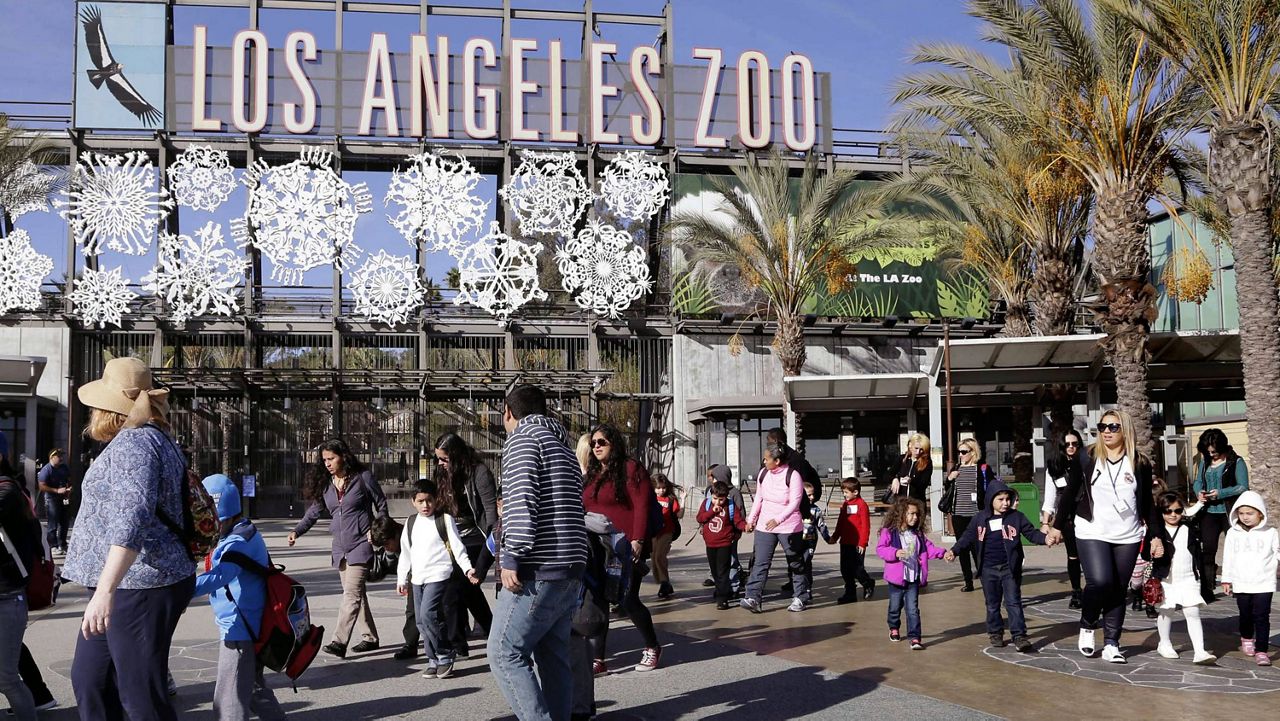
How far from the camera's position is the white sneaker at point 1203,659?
764cm

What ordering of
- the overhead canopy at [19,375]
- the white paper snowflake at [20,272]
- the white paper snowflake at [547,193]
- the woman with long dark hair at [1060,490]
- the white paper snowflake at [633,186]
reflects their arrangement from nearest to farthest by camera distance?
the woman with long dark hair at [1060,490], the overhead canopy at [19,375], the white paper snowflake at [20,272], the white paper snowflake at [547,193], the white paper snowflake at [633,186]

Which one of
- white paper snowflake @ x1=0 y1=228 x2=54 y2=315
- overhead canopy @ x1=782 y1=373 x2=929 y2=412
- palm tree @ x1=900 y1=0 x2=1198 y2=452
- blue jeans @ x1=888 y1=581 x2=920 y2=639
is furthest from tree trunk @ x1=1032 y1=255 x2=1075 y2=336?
white paper snowflake @ x1=0 y1=228 x2=54 y2=315

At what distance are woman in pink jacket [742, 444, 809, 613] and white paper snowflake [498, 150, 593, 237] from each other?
21.0 meters

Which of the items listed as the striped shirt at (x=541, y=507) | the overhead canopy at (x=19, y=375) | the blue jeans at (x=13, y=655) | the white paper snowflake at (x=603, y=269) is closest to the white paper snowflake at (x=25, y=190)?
the overhead canopy at (x=19, y=375)

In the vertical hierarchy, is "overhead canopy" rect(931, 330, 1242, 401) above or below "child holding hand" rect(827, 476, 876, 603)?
above

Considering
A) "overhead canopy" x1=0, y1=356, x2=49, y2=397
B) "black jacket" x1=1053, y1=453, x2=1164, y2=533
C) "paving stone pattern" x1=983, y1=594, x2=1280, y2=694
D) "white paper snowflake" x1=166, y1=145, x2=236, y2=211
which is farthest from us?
"white paper snowflake" x1=166, y1=145, x2=236, y2=211

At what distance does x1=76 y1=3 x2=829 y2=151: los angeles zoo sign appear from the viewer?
1172 inches

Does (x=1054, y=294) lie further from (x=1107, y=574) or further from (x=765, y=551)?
(x=1107, y=574)

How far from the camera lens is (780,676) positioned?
7.56 meters

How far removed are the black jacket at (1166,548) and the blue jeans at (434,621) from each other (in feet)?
16.4

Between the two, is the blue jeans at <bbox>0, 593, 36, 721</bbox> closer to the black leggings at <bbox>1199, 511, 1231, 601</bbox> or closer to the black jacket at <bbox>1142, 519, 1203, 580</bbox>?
the black jacket at <bbox>1142, 519, 1203, 580</bbox>

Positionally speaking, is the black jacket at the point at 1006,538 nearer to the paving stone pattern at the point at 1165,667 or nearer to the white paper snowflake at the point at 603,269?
the paving stone pattern at the point at 1165,667

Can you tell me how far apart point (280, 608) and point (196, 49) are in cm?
2787

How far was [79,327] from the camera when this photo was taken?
28875mm
